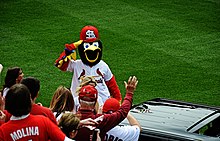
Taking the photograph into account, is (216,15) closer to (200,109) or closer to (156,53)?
(156,53)

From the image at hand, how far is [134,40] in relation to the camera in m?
13.5

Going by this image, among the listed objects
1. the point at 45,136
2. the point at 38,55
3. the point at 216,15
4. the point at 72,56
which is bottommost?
the point at 45,136

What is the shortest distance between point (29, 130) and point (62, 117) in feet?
1.53

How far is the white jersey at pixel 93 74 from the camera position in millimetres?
8086

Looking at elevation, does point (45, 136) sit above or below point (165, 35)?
below

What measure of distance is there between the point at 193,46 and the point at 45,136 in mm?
8585

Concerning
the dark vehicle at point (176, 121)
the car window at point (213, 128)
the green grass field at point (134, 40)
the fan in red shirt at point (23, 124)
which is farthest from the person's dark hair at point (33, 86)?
the green grass field at point (134, 40)

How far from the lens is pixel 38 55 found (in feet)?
41.6

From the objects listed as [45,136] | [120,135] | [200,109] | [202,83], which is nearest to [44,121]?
[45,136]

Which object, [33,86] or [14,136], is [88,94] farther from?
[14,136]

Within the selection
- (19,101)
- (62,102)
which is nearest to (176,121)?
(62,102)

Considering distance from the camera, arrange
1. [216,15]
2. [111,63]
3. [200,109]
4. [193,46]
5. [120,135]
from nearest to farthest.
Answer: [120,135] < [200,109] < [111,63] < [193,46] < [216,15]

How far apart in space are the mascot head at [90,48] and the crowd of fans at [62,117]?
4.04ft

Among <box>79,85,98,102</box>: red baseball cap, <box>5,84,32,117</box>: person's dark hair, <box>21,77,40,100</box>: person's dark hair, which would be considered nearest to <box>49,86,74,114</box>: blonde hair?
<box>79,85,98,102</box>: red baseball cap
